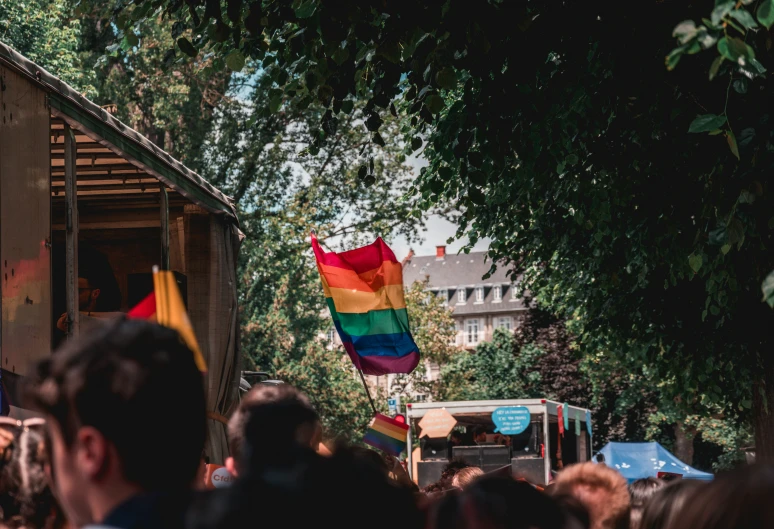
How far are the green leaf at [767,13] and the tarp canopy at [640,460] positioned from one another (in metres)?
17.8

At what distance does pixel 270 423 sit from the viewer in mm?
2531

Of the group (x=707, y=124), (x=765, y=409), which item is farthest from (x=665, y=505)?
(x=765, y=409)

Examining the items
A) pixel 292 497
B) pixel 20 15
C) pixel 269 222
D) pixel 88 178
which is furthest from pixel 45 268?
pixel 269 222

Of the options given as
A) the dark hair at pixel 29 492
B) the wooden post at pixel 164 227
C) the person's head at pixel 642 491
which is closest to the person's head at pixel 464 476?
the person's head at pixel 642 491

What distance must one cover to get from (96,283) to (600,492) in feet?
21.5

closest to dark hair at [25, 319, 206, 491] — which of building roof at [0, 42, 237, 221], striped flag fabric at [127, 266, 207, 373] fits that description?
striped flag fabric at [127, 266, 207, 373]

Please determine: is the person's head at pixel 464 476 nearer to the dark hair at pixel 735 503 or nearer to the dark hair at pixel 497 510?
the dark hair at pixel 497 510

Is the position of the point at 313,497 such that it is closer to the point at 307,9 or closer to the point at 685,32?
the point at 685,32

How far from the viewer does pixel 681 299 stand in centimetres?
1092

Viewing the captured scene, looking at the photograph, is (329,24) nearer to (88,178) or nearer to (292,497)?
(88,178)

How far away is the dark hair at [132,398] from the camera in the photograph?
166 centimetres

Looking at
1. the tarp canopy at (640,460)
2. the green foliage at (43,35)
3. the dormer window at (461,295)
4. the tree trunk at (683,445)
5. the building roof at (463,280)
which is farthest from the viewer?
the dormer window at (461,295)

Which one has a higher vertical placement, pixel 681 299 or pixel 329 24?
pixel 329 24

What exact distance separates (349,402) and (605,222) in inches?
927
